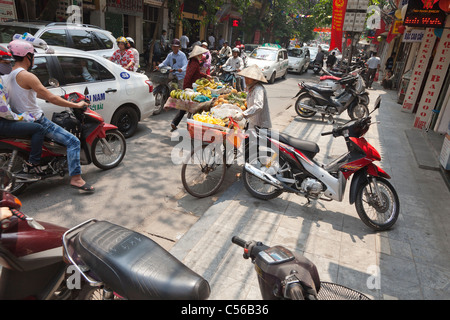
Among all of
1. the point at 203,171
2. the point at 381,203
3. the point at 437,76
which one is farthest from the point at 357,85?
the point at 203,171

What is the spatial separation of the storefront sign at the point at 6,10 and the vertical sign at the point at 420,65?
12805 millimetres

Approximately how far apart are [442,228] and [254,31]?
111 feet

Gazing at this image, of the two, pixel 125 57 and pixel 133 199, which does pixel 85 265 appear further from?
pixel 125 57

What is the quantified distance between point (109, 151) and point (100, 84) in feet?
4.84

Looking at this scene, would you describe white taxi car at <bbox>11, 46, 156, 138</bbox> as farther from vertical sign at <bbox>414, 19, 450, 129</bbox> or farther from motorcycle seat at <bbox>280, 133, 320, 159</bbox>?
vertical sign at <bbox>414, 19, 450, 129</bbox>

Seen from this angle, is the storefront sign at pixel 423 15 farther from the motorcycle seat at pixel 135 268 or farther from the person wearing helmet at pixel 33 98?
the motorcycle seat at pixel 135 268

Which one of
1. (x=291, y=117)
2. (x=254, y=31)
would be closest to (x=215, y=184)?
(x=291, y=117)

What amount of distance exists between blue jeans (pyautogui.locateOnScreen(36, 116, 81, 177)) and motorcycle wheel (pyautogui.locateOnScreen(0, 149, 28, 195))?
1.45 feet

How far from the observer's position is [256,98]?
434 cm

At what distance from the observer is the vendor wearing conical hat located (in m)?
4.29

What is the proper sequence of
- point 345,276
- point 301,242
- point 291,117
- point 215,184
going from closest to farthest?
point 345,276 < point 301,242 < point 215,184 < point 291,117

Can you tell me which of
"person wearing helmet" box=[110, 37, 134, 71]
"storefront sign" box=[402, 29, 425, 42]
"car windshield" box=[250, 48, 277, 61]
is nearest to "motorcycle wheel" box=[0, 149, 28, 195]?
"person wearing helmet" box=[110, 37, 134, 71]

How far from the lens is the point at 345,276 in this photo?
3.04 m
